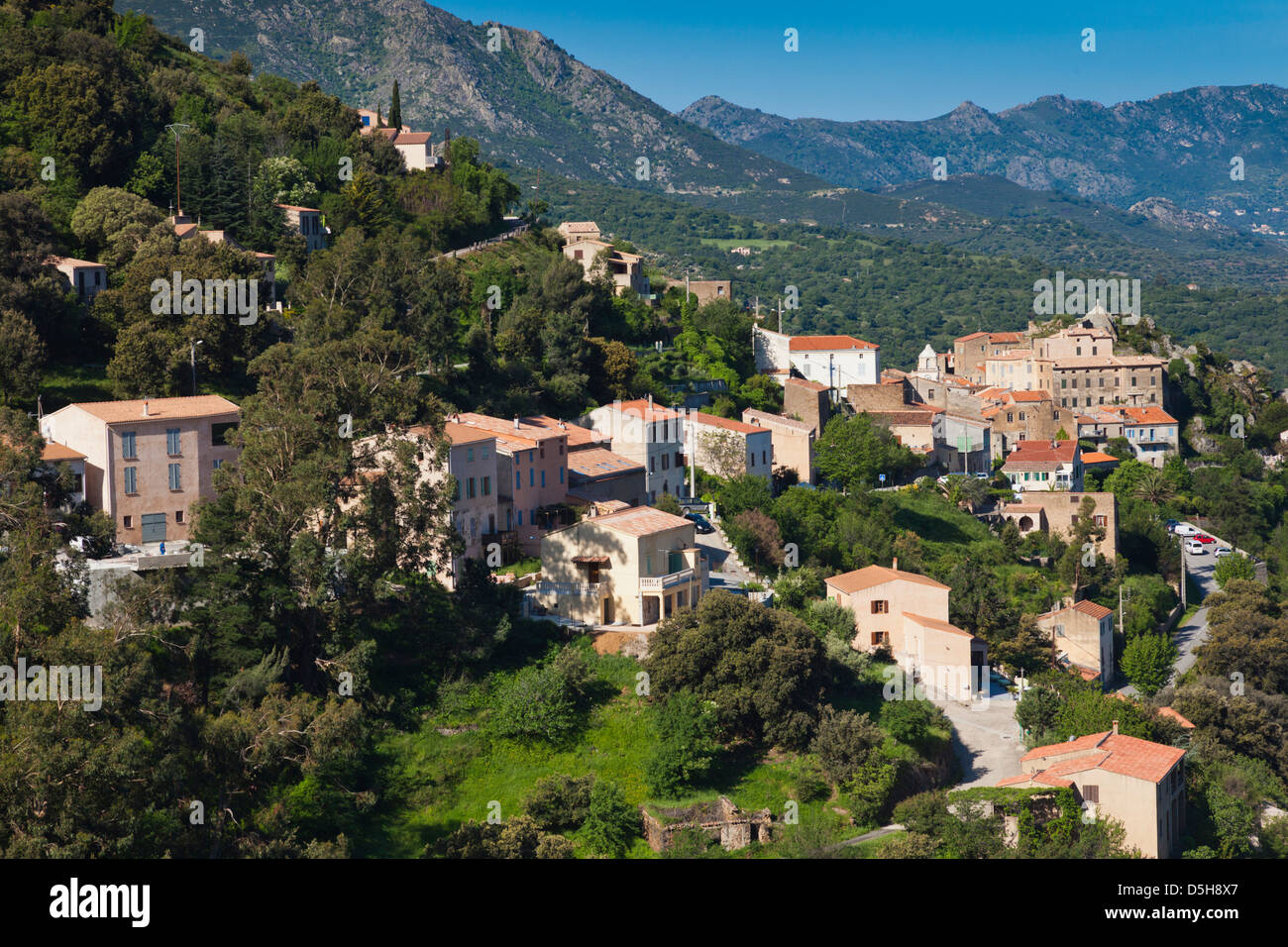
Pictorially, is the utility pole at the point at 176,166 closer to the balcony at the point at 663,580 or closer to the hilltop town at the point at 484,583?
the hilltop town at the point at 484,583

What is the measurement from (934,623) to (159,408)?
24.4m

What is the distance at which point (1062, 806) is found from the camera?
3350 centimetres

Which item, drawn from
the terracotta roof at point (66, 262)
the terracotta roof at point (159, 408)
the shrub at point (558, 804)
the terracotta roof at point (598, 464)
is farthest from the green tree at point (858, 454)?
the terracotta roof at point (66, 262)

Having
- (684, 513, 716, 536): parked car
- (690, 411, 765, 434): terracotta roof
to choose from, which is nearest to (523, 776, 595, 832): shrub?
(684, 513, 716, 536): parked car

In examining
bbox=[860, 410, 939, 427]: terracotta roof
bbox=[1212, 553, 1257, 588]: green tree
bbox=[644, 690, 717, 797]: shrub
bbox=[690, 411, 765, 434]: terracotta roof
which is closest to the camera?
bbox=[644, 690, 717, 797]: shrub

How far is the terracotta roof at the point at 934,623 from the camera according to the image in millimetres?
43031

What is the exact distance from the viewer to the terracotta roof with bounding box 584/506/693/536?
40.0 metres

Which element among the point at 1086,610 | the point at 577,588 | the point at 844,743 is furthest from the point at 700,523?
the point at 844,743

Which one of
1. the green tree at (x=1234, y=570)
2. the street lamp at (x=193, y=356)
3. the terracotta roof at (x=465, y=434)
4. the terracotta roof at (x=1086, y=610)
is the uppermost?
the street lamp at (x=193, y=356)

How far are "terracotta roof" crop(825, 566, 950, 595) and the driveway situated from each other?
4.13m

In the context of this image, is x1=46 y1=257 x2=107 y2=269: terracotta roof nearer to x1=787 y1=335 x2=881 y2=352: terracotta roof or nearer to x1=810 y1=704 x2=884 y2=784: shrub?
x1=810 y1=704 x2=884 y2=784: shrub

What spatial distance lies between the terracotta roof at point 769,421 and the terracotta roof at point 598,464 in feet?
34.6
